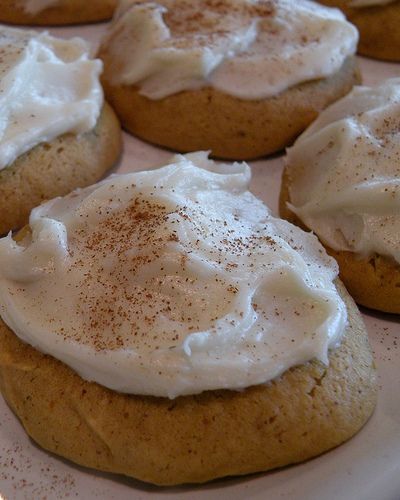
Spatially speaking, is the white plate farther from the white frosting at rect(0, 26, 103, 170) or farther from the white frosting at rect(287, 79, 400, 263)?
the white frosting at rect(0, 26, 103, 170)

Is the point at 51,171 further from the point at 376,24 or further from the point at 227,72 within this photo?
the point at 376,24

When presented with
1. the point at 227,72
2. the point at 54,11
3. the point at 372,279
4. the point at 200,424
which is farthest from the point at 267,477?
the point at 54,11

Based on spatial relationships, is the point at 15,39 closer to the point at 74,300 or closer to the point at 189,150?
the point at 189,150

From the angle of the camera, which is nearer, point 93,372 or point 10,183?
point 93,372

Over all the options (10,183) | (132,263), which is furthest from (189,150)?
(132,263)

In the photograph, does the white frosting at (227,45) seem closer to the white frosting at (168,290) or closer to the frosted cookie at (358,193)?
the frosted cookie at (358,193)

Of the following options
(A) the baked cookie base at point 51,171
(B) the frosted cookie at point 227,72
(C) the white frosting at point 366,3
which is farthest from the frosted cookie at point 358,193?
(C) the white frosting at point 366,3
